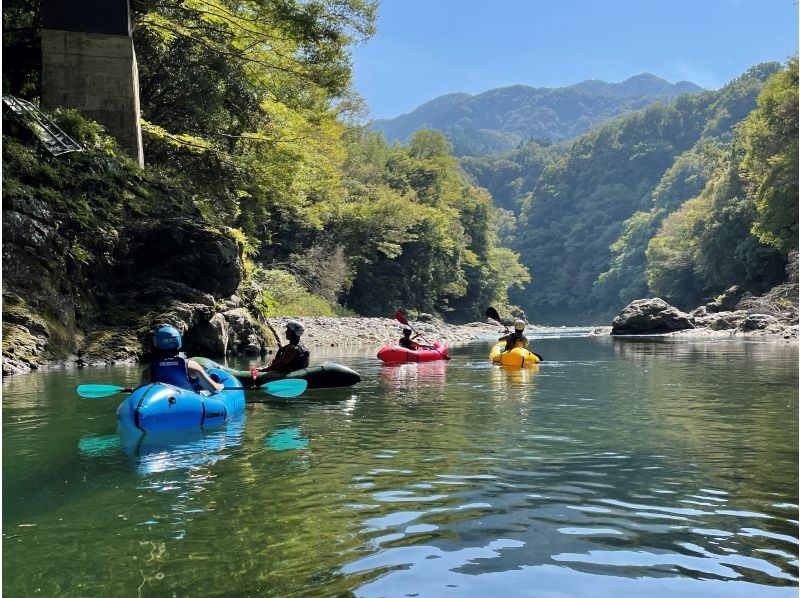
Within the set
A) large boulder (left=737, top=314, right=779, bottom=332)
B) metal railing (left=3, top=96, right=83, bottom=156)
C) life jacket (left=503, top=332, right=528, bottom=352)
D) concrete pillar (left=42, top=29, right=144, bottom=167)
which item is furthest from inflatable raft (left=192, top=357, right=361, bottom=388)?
large boulder (left=737, top=314, right=779, bottom=332)

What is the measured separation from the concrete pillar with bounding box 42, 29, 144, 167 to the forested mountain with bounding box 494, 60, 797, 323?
30416 mm

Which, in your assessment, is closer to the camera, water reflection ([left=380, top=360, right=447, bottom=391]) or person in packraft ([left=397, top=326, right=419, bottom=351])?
water reflection ([left=380, top=360, right=447, bottom=391])

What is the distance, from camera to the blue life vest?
7728 mm

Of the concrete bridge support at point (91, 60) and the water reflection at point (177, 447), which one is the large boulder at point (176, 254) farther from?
the water reflection at point (177, 447)

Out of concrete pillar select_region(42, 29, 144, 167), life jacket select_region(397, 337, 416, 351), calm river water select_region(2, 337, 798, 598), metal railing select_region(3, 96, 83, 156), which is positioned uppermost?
concrete pillar select_region(42, 29, 144, 167)

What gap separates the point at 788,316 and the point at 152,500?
33.9m

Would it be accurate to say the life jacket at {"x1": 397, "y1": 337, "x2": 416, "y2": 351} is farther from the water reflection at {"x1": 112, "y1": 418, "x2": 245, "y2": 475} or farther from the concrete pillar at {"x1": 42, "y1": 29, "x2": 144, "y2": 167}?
the water reflection at {"x1": 112, "y1": 418, "x2": 245, "y2": 475}

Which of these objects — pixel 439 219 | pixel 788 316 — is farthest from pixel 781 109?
pixel 439 219

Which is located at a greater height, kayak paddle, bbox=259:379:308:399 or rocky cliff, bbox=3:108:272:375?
rocky cliff, bbox=3:108:272:375

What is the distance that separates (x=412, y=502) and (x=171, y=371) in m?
4.15

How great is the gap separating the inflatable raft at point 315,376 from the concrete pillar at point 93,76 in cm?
1046

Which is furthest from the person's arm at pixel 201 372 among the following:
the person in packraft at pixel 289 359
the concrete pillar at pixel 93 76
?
the concrete pillar at pixel 93 76

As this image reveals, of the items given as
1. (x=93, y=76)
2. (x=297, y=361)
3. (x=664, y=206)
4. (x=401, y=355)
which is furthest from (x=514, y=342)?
(x=664, y=206)

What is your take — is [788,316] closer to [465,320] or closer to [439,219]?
[439,219]
